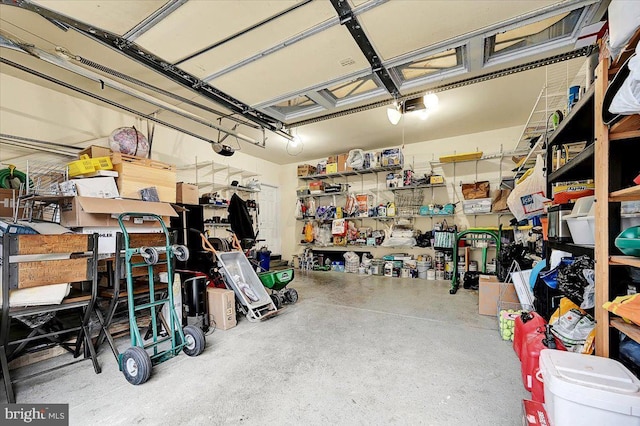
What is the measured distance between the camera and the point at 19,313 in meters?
1.78

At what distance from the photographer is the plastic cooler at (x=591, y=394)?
3.35 feet

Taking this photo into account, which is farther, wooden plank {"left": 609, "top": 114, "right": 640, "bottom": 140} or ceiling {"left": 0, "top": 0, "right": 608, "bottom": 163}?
ceiling {"left": 0, "top": 0, "right": 608, "bottom": 163}

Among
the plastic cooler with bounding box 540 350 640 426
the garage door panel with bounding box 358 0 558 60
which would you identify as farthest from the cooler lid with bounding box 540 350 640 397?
the garage door panel with bounding box 358 0 558 60

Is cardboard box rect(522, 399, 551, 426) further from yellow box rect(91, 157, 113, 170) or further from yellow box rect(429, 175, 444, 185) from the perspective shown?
yellow box rect(429, 175, 444, 185)

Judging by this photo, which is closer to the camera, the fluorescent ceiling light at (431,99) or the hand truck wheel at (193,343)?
the hand truck wheel at (193,343)

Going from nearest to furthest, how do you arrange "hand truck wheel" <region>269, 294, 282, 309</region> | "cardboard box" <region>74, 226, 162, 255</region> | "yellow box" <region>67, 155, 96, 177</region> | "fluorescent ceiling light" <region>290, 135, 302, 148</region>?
"cardboard box" <region>74, 226, 162, 255</region> < "yellow box" <region>67, 155, 96, 177</region> < "hand truck wheel" <region>269, 294, 282, 309</region> < "fluorescent ceiling light" <region>290, 135, 302, 148</region>

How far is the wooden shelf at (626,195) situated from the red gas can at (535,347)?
90 centimetres

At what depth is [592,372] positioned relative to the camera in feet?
3.81

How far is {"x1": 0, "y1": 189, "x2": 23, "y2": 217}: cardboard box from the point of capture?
2.70 metres

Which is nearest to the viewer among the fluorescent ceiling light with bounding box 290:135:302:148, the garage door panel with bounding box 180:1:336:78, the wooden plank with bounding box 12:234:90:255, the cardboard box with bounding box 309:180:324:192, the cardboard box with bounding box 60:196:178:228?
the wooden plank with bounding box 12:234:90:255

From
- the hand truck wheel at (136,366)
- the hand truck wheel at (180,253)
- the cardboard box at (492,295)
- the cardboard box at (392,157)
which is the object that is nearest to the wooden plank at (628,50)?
the cardboard box at (492,295)

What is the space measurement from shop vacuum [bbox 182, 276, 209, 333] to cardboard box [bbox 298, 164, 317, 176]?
14.8 feet

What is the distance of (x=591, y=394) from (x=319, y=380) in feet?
5.07

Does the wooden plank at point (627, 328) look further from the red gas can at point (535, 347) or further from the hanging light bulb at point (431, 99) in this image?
the hanging light bulb at point (431, 99)
